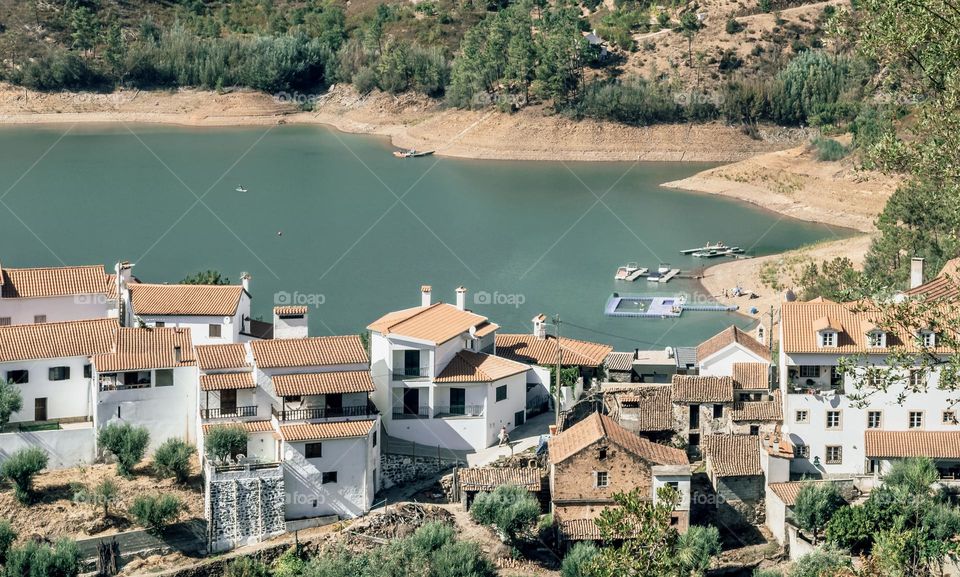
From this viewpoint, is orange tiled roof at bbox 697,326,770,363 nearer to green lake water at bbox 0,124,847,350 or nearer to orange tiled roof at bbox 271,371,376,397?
orange tiled roof at bbox 271,371,376,397

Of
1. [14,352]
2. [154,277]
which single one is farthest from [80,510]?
[154,277]

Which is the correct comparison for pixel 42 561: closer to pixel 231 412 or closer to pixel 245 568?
pixel 245 568

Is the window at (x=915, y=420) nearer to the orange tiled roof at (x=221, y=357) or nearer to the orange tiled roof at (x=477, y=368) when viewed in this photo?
the orange tiled roof at (x=477, y=368)

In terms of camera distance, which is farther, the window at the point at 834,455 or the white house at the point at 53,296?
the white house at the point at 53,296

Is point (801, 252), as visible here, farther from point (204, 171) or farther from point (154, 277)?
point (204, 171)

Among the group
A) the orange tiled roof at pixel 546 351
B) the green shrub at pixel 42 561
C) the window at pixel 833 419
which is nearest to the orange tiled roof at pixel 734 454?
the window at pixel 833 419

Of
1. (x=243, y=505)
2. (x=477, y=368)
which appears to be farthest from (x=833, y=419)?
(x=243, y=505)

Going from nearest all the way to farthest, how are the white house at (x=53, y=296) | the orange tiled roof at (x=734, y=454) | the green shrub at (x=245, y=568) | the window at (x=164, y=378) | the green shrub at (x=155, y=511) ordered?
the green shrub at (x=245, y=568) → the green shrub at (x=155, y=511) → the orange tiled roof at (x=734, y=454) → the window at (x=164, y=378) → the white house at (x=53, y=296)
